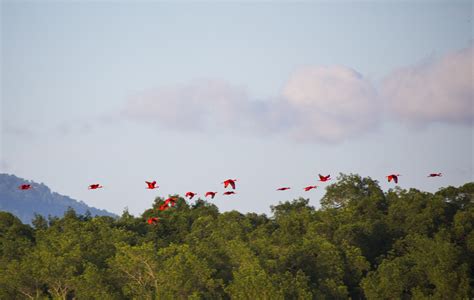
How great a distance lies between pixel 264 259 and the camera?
6325 centimetres

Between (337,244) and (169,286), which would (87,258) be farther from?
(337,244)

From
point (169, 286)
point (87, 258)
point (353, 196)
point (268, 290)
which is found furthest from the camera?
point (353, 196)

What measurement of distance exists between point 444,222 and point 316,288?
27481 mm

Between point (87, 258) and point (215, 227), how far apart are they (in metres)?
18.5

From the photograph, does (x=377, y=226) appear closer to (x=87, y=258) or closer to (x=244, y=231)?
(x=244, y=231)

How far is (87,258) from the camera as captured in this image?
232 ft

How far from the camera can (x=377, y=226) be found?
267 feet

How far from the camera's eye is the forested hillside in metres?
60.3

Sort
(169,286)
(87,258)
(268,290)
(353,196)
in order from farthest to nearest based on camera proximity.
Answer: (353,196)
(87,258)
(169,286)
(268,290)

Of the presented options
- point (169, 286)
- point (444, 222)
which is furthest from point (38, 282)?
point (444, 222)

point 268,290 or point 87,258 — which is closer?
point 268,290

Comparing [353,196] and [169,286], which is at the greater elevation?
[353,196]

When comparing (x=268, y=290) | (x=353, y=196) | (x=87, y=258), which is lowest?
(x=268, y=290)

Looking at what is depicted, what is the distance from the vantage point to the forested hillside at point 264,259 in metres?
60.3
